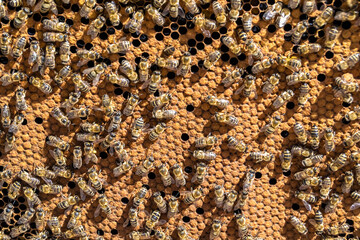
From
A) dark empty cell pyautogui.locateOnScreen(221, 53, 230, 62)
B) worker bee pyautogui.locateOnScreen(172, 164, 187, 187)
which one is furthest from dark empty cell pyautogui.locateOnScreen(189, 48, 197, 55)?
worker bee pyautogui.locateOnScreen(172, 164, 187, 187)

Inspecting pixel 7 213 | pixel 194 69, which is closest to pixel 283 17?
pixel 194 69

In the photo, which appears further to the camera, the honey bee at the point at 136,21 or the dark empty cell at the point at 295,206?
the dark empty cell at the point at 295,206

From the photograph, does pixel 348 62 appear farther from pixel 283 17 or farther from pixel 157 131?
pixel 157 131

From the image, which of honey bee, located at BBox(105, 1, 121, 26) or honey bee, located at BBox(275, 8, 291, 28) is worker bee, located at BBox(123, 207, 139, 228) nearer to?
honey bee, located at BBox(105, 1, 121, 26)

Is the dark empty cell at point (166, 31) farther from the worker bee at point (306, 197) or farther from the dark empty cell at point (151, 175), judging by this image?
the worker bee at point (306, 197)

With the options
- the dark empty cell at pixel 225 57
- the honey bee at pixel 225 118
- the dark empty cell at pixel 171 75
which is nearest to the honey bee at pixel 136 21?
the dark empty cell at pixel 171 75
